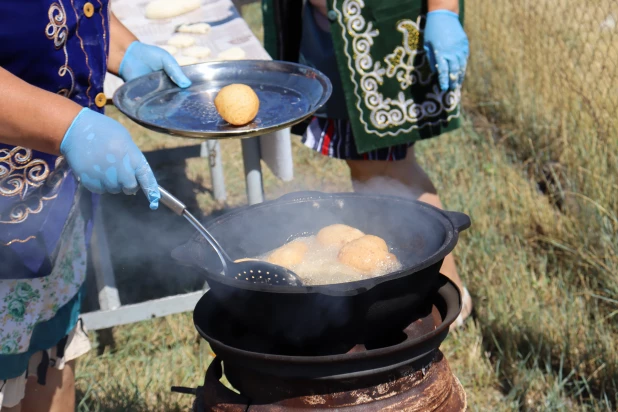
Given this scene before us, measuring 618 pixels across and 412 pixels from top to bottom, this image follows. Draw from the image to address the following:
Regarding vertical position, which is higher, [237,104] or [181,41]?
[237,104]

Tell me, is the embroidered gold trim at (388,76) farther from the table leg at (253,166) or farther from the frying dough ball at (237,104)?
the frying dough ball at (237,104)

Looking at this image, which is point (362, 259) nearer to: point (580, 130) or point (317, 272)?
point (317, 272)

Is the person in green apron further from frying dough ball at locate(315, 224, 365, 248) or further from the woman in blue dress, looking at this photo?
frying dough ball at locate(315, 224, 365, 248)

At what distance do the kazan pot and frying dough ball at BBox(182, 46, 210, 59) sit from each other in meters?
1.35

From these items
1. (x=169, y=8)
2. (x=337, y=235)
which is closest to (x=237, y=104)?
(x=337, y=235)

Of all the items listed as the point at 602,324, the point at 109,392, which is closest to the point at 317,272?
the point at 109,392

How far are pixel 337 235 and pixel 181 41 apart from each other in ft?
5.83

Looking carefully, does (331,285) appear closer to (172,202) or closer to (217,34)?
(172,202)

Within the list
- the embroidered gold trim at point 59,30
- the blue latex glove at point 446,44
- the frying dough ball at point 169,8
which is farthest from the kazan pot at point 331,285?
the frying dough ball at point 169,8

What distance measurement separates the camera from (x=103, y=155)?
5.44ft

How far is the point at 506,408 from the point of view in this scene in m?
2.94

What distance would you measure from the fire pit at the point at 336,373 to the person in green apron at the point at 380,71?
124cm

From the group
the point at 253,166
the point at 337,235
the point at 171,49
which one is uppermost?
the point at 171,49

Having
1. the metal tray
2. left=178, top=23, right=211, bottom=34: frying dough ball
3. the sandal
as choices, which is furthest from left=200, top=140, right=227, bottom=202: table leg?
the metal tray
